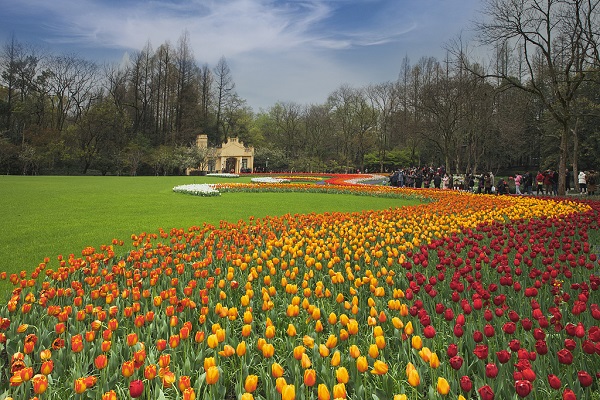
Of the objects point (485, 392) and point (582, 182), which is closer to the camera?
point (485, 392)

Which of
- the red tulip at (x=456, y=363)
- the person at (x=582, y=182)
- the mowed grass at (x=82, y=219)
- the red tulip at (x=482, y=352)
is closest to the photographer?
the red tulip at (x=456, y=363)

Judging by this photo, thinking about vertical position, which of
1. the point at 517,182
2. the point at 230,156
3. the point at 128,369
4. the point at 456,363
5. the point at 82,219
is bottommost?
the point at 82,219

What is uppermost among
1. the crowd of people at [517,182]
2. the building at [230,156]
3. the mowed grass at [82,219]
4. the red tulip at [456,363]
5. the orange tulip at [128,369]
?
the building at [230,156]

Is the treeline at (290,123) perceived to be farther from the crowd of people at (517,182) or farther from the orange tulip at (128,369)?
the orange tulip at (128,369)

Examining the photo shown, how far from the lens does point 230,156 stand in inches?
2217

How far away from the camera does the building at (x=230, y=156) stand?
183 ft

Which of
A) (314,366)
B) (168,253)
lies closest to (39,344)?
(314,366)

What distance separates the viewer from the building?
183 feet

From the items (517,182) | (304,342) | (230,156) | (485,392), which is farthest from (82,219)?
(230,156)

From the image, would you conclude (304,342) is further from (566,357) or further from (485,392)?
(566,357)

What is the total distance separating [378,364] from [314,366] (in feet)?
2.24

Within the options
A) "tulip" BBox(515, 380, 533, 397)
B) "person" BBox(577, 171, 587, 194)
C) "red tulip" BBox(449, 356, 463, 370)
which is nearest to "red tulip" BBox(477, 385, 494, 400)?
"tulip" BBox(515, 380, 533, 397)

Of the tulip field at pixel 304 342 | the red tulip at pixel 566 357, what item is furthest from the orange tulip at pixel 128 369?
the red tulip at pixel 566 357

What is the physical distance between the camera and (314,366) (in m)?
2.64
